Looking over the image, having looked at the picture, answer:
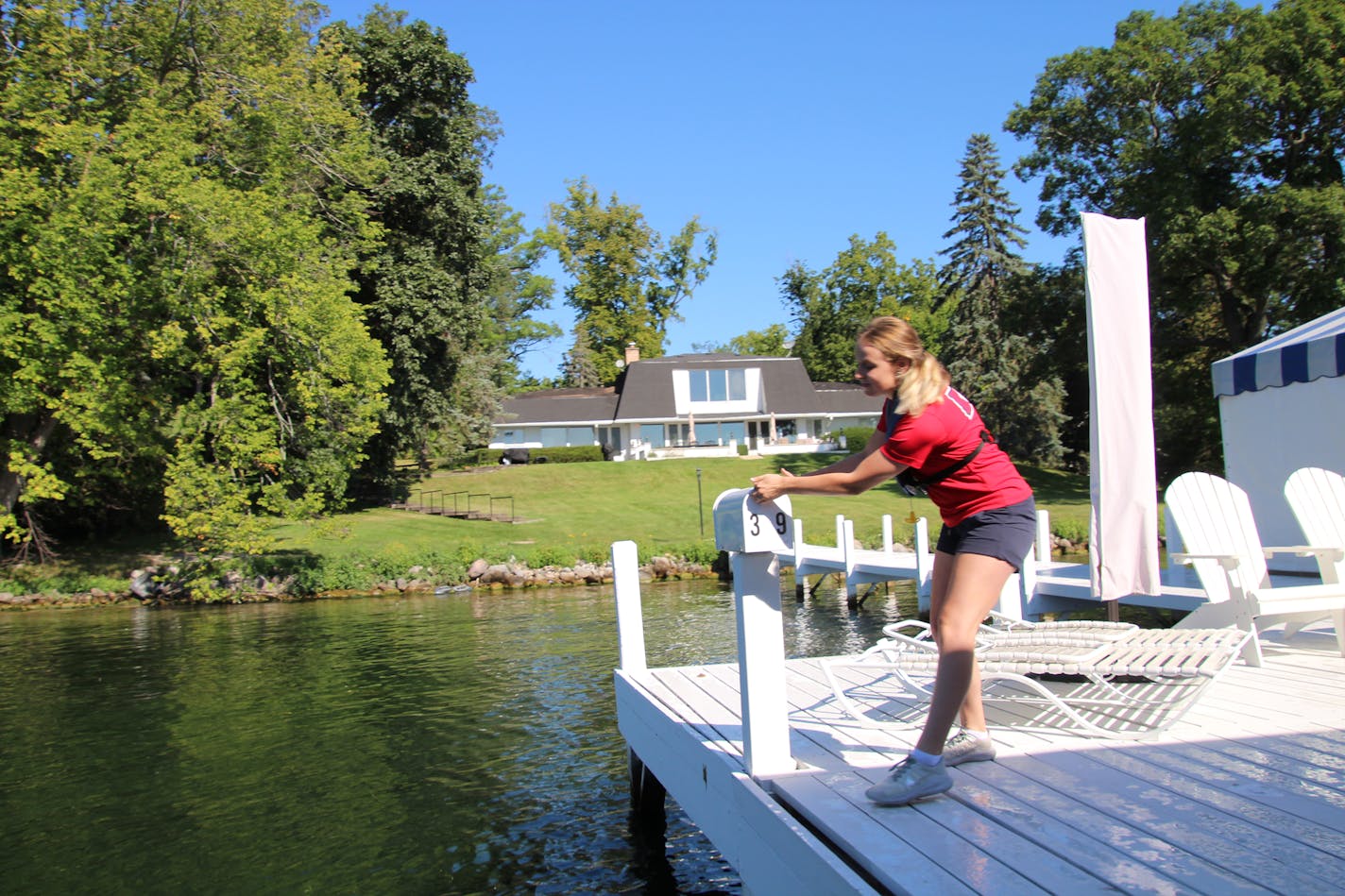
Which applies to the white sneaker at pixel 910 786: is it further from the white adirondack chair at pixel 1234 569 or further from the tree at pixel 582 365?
the tree at pixel 582 365

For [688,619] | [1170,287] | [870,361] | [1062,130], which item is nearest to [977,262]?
[1062,130]

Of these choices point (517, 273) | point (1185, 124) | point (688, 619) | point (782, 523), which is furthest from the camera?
point (517, 273)

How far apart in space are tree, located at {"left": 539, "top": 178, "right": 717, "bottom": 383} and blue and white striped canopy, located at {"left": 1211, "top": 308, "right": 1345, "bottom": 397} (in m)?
51.8

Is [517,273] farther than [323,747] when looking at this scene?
Yes

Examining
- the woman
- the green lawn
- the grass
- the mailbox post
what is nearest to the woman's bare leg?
the woman

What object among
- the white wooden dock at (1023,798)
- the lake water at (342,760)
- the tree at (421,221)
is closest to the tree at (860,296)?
the tree at (421,221)

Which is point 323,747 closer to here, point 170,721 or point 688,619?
point 170,721

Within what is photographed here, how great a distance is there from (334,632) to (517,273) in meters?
44.7

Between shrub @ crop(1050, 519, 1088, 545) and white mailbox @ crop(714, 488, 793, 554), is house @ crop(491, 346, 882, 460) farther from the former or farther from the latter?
white mailbox @ crop(714, 488, 793, 554)

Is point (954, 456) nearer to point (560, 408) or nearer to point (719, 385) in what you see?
point (719, 385)

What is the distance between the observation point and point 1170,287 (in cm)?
3288

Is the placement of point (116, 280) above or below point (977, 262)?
below

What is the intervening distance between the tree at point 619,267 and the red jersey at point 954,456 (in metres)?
59.3

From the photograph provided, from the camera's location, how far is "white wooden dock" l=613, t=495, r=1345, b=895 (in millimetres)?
2998
